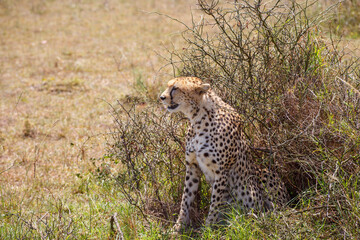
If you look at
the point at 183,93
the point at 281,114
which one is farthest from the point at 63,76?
the point at 281,114

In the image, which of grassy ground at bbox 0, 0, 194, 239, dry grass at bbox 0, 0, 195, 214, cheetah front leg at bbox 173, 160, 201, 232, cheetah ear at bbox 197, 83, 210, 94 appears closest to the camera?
cheetah ear at bbox 197, 83, 210, 94

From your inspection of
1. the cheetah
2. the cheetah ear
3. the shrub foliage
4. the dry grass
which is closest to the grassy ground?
the dry grass

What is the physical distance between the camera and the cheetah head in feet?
10.3

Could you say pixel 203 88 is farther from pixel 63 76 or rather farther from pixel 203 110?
pixel 63 76

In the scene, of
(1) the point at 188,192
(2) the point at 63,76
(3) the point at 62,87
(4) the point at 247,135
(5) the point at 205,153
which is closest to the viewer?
(5) the point at 205,153

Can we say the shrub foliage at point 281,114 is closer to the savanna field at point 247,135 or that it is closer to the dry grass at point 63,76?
the savanna field at point 247,135

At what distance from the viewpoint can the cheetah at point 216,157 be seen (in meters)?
3.16

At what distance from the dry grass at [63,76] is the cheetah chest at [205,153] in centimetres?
120

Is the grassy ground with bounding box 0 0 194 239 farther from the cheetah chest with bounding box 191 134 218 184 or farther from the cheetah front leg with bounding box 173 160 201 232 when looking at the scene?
the cheetah chest with bounding box 191 134 218 184

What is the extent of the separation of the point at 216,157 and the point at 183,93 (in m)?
0.52

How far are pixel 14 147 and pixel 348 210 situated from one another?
3.96m

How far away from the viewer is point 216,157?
3150mm

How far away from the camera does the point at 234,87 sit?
3.58 meters

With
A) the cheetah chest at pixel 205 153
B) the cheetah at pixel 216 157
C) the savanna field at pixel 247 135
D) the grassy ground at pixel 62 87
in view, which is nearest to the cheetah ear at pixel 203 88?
the cheetah at pixel 216 157
